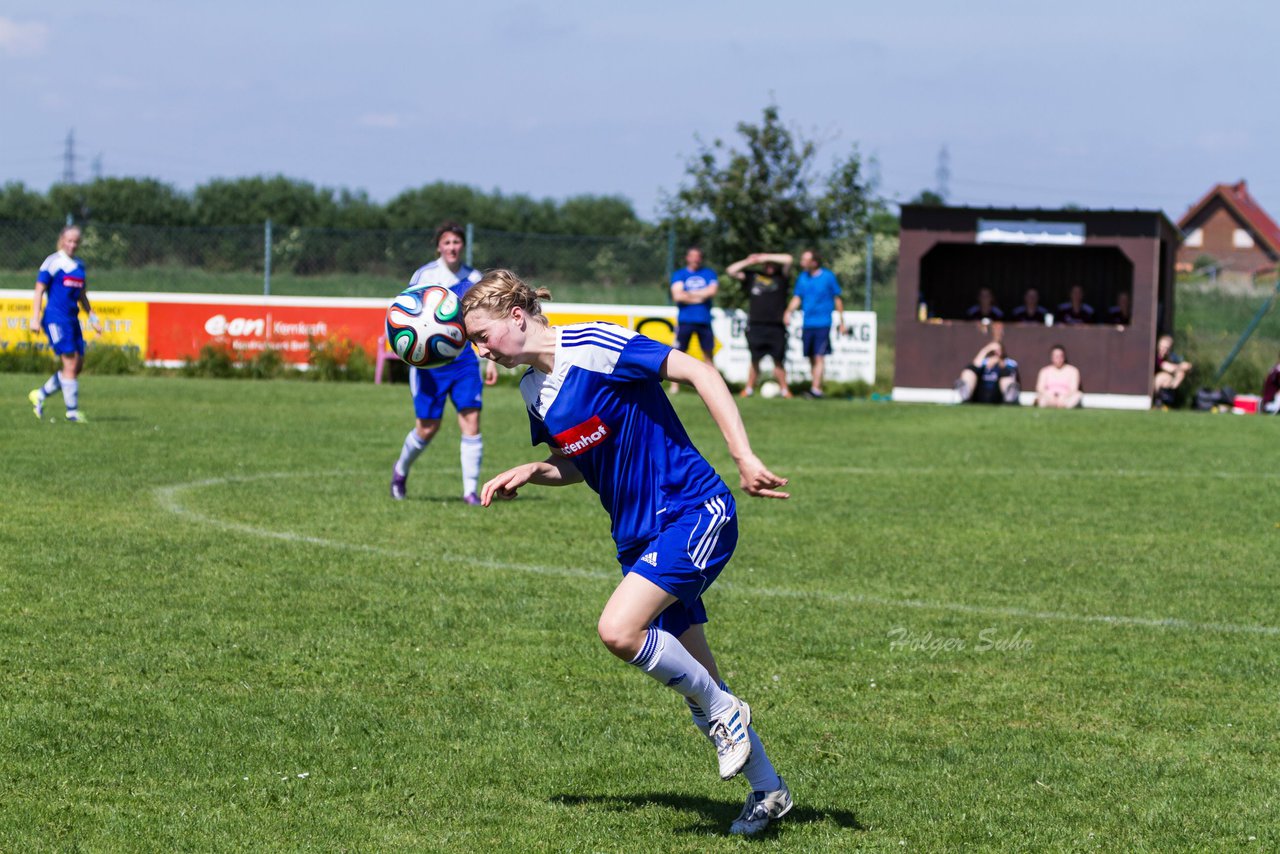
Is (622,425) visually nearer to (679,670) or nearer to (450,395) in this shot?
(679,670)

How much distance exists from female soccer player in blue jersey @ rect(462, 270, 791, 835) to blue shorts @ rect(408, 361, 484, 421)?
6.91 m

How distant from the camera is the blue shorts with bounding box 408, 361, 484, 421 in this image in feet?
39.0

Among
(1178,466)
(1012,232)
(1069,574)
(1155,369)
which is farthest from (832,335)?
(1069,574)

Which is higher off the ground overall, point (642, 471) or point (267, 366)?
point (642, 471)

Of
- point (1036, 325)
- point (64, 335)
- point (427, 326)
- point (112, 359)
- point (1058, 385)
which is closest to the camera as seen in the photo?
point (427, 326)

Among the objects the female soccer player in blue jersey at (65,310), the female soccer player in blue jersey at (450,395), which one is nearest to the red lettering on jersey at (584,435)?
the female soccer player in blue jersey at (450,395)

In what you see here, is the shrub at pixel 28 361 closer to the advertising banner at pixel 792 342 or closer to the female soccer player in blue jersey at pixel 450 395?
the advertising banner at pixel 792 342

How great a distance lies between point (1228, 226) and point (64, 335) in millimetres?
94903

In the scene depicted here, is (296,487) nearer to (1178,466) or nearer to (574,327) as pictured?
(574,327)

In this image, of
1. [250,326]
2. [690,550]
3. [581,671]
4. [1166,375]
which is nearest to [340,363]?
[250,326]

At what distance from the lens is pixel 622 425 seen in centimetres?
494

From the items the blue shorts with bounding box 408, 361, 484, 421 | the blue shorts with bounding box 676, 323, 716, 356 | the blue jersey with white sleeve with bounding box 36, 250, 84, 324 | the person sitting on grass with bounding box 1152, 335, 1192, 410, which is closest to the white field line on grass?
the blue shorts with bounding box 408, 361, 484, 421

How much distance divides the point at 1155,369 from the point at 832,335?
5487 millimetres

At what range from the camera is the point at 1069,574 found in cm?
958
